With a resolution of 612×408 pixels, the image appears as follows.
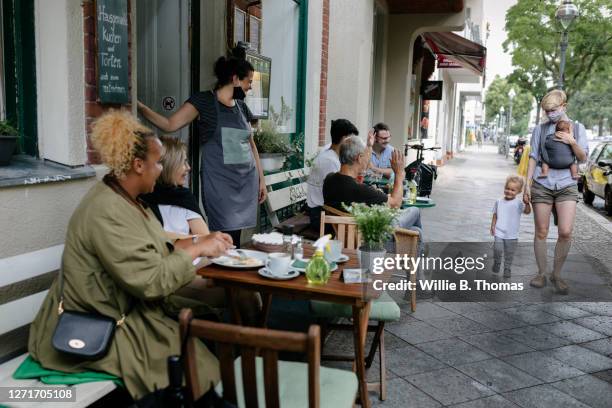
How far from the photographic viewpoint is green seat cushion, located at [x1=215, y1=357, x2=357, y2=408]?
7.45 ft

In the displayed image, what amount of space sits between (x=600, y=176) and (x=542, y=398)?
36.2ft

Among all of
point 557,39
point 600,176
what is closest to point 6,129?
point 600,176

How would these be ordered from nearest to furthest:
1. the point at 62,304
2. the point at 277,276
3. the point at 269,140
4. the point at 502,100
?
the point at 62,304, the point at 277,276, the point at 269,140, the point at 502,100

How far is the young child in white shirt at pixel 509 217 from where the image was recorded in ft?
19.1

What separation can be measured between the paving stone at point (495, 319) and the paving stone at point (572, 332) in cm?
22

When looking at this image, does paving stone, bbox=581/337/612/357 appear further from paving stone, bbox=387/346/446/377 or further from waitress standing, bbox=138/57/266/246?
waitress standing, bbox=138/57/266/246

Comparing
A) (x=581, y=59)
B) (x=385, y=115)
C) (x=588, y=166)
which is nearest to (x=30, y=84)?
(x=385, y=115)

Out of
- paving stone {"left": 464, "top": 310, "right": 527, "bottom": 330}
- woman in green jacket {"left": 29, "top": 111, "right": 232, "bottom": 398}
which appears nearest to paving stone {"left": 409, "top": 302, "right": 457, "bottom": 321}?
paving stone {"left": 464, "top": 310, "right": 527, "bottom": 330}

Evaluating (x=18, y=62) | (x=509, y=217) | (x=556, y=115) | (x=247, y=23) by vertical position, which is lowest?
(x=509, y=217)

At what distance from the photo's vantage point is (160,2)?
4.95 m

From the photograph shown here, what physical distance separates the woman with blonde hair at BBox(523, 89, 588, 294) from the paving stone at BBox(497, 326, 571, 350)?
121 cm

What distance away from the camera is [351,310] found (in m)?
3.49

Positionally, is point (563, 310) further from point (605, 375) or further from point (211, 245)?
point (211, 245)

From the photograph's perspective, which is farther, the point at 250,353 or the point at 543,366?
the point at 543,366
